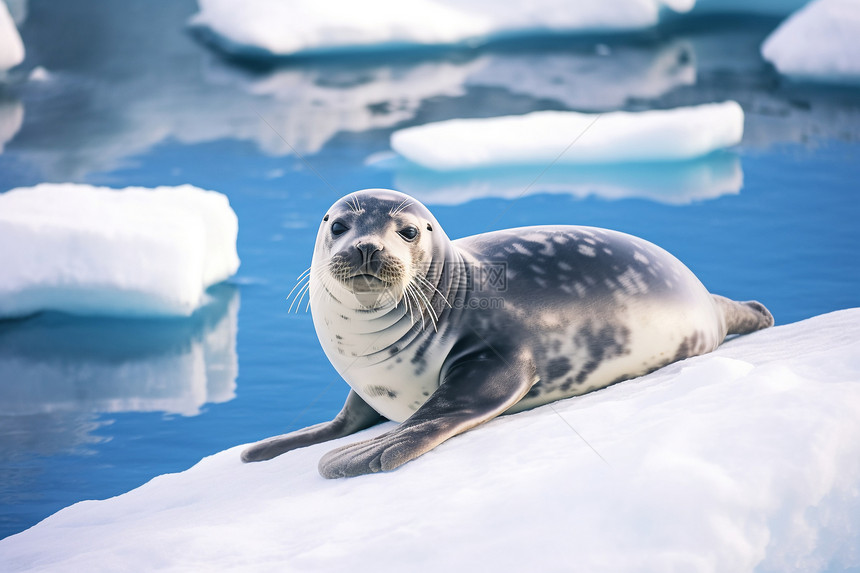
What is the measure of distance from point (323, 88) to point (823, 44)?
6.16 metres

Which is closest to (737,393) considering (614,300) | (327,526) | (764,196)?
(614,300)

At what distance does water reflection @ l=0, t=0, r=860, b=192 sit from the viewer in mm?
10188

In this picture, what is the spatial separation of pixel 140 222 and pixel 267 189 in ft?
8.46

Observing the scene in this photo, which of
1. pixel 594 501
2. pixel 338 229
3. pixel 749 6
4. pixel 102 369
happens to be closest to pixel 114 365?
pixel 102 369

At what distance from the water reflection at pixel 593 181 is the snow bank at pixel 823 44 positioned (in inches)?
117

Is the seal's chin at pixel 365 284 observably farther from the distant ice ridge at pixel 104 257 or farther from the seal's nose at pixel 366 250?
the distant ice ridge at pixel 104 257

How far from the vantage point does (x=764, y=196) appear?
797cm

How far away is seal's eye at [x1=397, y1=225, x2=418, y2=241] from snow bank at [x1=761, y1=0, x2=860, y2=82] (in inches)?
384

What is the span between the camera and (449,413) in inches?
110

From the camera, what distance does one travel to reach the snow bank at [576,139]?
8844 mm

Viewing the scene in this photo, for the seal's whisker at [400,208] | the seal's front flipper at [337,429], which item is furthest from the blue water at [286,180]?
the seal's whisker at [400,208]

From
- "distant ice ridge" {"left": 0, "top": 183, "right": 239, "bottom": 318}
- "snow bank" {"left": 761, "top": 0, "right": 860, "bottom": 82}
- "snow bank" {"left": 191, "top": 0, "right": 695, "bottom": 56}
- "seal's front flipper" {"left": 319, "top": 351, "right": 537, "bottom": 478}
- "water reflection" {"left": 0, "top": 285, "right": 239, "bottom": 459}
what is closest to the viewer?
"seal's front flipper" {"left": 319, "top": 351, "right": 537, "bottom": 478}

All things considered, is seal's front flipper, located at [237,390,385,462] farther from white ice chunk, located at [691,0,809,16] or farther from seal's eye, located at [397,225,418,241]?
white ice chunk, located at [691,0,809,16]

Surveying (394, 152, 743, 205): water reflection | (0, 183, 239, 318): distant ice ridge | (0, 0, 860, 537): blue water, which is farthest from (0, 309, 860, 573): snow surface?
(394, 152, 743, 205): water reflection
